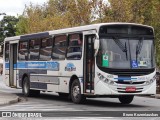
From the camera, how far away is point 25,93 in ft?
90.5

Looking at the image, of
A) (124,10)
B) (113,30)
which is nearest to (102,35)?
(113,30)

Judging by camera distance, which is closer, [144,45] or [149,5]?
[144,45]

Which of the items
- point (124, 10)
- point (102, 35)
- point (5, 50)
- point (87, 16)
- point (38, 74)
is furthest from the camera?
point (87, 16)

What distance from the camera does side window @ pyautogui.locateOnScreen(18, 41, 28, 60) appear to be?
1075 inches

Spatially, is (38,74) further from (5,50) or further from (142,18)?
(142,18)

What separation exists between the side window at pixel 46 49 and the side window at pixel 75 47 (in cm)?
209

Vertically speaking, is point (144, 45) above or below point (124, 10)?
below

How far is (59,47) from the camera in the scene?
23.4 m

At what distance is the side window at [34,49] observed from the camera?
2590 centimetres

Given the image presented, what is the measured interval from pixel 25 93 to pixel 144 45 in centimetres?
889

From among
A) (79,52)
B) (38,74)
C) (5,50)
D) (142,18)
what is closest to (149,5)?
(142,18)

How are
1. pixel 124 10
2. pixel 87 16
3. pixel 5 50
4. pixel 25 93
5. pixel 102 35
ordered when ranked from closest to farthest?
pixel 102 35 < pixel 25 93 < pixel 5 50 < pixel 124 10 < pixel 87 16

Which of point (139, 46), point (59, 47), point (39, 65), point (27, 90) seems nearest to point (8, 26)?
point (27, 90)

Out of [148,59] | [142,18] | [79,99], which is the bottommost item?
[79,99]
